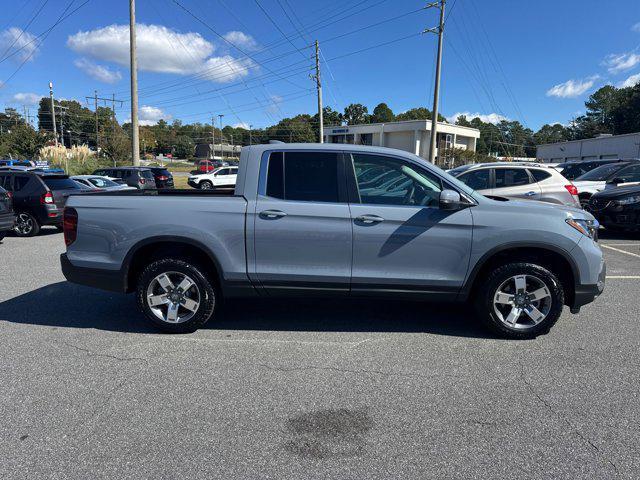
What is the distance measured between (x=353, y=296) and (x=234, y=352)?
1.25m

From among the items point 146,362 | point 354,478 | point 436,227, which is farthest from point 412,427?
point 146,362

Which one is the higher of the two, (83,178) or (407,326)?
(83,178)

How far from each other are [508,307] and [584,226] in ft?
3.63

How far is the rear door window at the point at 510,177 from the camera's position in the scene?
30.4ft

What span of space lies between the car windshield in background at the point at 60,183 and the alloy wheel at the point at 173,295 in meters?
8.54

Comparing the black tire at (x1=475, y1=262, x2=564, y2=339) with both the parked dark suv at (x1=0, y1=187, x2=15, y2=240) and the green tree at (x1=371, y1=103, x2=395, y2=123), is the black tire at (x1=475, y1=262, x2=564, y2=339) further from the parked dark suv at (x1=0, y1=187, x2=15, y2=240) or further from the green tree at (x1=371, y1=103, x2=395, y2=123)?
the green tree at (x1=371, y1=103, x2=395, y2=123)

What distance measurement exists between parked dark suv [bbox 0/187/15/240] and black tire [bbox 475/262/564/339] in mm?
9779

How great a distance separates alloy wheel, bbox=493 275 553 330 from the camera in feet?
13.8

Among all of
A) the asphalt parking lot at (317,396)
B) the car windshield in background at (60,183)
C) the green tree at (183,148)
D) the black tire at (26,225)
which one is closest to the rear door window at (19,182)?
the car windshield in background at (60,183)

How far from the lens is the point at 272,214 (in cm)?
415

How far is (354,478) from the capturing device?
2438 millimetres

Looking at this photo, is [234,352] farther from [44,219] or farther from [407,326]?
[44,219]

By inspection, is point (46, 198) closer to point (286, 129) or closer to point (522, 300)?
point (522, 300)

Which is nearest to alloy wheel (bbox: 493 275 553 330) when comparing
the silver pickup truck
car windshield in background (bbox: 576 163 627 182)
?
the silver pickup truck
